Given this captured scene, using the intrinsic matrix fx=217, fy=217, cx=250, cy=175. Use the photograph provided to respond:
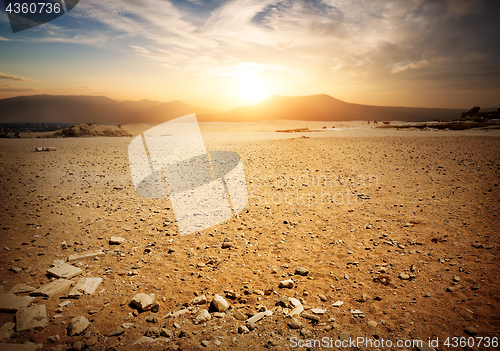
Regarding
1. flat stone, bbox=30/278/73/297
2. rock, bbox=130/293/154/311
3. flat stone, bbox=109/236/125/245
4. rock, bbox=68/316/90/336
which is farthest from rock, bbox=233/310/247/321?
flat stone, bbox=109/236/125/245

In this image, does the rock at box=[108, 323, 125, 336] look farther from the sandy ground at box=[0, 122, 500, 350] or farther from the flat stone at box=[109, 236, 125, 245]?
the flat stone at box=[109, 236, 125, 245]

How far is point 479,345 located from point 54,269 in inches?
241

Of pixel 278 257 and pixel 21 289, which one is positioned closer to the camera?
pixel 21 289

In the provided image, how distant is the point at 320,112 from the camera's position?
363 ft

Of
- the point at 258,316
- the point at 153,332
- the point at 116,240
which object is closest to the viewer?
the point at 153,332

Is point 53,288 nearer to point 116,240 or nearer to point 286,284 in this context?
point 116,240

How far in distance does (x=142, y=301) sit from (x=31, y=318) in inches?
50.9

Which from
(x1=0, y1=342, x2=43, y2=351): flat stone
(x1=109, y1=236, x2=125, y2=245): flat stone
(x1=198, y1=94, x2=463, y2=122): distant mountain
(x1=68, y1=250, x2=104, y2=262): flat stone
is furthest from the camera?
(x1=198, y1=94, x2=463, y2=122): distant mountain

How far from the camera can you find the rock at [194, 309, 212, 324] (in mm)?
2869

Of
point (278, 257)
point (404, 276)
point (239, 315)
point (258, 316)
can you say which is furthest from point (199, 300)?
point (404, 276)

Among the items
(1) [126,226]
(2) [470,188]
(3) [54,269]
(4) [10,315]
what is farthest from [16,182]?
(2) [470,188]

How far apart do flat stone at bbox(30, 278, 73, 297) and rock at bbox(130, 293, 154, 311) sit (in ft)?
3.86

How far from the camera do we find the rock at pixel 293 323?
9.13ft

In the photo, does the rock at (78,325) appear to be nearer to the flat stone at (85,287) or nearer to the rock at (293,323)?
the flat stone at (85,287)
